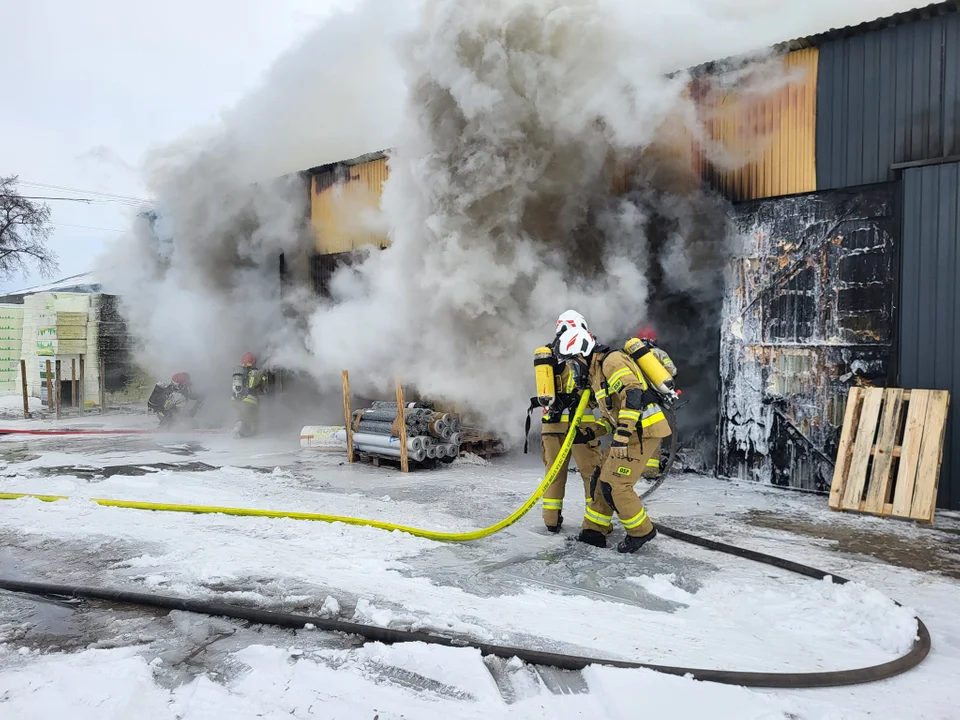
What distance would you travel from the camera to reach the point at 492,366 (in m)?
9.65

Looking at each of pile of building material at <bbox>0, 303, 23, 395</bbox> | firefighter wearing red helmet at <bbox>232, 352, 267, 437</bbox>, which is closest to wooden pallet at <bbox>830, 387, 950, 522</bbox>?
firefighter wearing red helmet at <bbox>232, 352, 267, 437</bbox>

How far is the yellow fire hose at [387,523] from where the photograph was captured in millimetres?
5402

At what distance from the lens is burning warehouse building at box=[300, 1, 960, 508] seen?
6.88 meters

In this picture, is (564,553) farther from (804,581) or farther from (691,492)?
(691,492)

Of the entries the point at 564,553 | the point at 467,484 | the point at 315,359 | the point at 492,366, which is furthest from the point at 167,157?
the point at 564,553

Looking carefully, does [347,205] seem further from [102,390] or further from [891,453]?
[891,453]

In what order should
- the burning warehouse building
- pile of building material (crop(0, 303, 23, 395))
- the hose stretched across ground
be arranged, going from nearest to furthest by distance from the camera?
the hose stretched across ground < the burning warehouse building < pile of building material (crop(0, 303, 23, 395))

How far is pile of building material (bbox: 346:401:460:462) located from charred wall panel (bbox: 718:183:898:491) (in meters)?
3.62

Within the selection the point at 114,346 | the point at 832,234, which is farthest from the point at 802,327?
the point at 114,346

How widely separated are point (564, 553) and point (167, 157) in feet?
49.6

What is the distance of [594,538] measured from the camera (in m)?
5.39

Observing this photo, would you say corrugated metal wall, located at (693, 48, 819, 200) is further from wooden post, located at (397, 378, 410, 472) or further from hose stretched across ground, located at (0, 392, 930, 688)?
wooden post, located at (397, 378, 410, 472)

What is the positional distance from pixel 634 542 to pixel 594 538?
1.28 ft

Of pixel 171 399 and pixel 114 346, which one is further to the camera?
pixel 114 346
